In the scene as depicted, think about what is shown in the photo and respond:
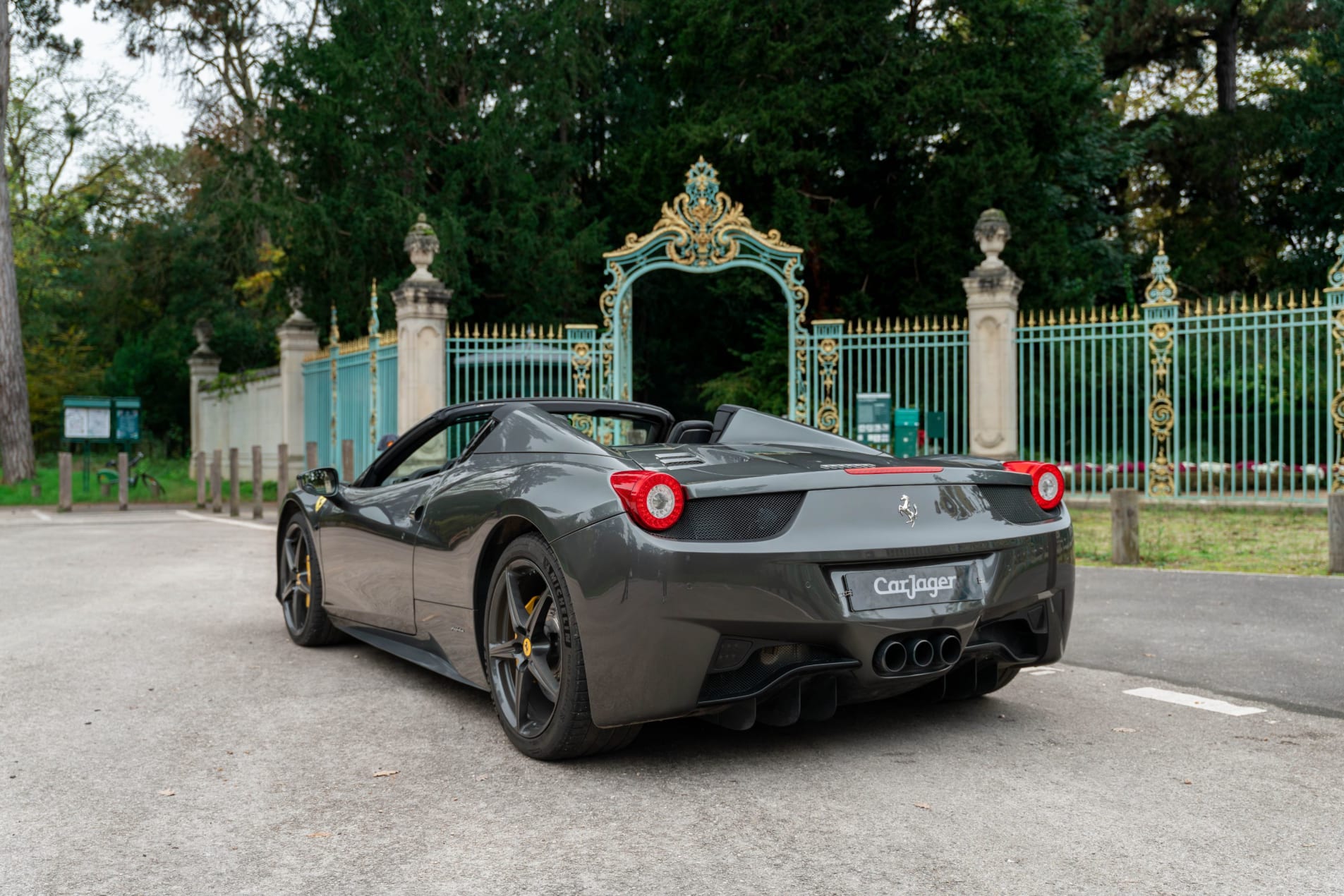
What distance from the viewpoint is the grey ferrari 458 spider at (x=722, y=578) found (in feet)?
12.0

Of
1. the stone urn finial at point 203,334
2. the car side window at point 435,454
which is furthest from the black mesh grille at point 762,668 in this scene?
the stone urn finial at point 203,334

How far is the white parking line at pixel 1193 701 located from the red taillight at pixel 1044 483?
1.06m

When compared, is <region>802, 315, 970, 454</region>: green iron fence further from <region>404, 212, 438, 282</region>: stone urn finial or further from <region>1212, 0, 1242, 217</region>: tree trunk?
<region>1212, 0, 1242, 217</region>: tree trunk

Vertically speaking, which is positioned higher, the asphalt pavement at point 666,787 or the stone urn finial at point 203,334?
the stone urn finial at point 203,334

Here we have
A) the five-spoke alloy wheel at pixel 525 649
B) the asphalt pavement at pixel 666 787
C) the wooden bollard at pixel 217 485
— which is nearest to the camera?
the asphalt pavement at pixel 666 787

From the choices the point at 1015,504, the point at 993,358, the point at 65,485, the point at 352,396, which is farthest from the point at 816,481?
the point at 65,485

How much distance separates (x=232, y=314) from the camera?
3212 centimetres

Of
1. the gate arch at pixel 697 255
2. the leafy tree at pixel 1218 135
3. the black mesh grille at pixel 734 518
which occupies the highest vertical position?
the leafy tree at pixel 1218 135

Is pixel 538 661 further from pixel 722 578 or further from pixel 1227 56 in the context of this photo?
pixel 1227 56

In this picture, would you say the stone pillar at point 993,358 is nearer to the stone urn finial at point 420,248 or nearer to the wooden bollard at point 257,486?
the stone urn finial at point 420,248

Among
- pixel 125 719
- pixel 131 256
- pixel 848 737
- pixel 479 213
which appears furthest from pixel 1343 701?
pixel 131 256

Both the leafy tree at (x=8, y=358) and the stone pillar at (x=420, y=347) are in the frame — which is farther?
the leafy tree at (x=8, y=358)

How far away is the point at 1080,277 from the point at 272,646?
20.8 meters

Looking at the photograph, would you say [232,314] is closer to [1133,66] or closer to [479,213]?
[479,213]
